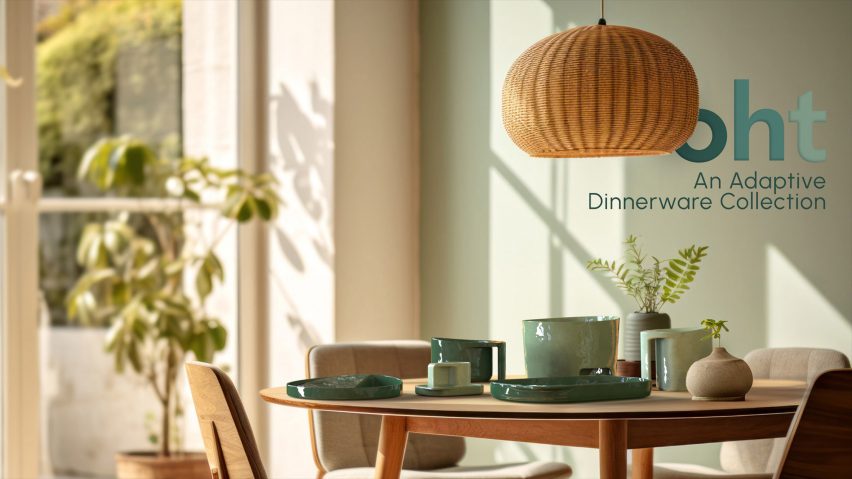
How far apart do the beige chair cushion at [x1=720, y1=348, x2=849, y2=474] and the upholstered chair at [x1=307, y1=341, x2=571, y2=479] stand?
55 cm

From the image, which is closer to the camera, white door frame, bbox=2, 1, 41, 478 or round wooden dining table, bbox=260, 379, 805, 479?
round wooden dining table, bbox=260, 379, 805, 479

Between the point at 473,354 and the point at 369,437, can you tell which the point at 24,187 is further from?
the point at 473,354

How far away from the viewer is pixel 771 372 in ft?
11.9

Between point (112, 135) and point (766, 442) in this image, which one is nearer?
point (766, 442)

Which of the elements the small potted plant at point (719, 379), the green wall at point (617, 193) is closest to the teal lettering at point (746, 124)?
the green wall at point (617, 193)

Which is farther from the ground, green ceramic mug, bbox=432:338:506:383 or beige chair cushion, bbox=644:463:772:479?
green ceramic mug, bbox=432:338:506:383

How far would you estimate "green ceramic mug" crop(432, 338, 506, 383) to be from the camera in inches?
116

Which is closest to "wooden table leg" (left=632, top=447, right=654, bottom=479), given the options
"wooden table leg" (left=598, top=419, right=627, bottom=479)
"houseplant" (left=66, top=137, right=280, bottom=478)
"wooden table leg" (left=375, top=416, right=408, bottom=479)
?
"wooden table leg" (left=375, top=416, right=408, bottom=479)

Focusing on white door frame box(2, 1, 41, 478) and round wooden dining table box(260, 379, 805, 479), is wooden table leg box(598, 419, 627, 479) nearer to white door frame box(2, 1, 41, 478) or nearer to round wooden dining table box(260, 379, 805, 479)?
round wooden dining table box(260, 379, 805, 479)

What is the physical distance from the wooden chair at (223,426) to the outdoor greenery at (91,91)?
1872 mm

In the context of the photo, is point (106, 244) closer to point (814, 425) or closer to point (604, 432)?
point (604, 432)

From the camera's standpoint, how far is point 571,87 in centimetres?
283

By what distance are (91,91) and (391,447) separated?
7.04ft

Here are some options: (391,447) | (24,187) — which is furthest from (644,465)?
(24,187)
